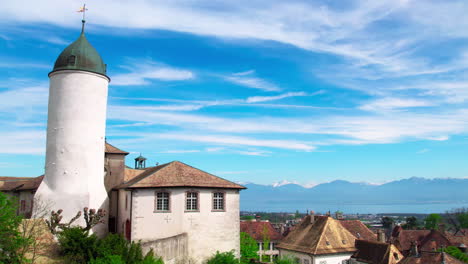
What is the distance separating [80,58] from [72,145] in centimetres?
669

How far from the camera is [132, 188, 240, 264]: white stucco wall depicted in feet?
102

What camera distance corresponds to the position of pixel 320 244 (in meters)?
48.4

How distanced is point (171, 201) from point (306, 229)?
27536 millimetres

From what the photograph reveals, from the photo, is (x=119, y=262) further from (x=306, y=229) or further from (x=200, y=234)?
(x=306, y=229)

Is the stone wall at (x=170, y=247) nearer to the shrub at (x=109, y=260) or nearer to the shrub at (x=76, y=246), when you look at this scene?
the shrub at (x=109, y=260)

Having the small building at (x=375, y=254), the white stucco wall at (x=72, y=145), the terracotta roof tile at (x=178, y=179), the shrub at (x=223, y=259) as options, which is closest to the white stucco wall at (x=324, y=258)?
the small building at (x=375, y=254)

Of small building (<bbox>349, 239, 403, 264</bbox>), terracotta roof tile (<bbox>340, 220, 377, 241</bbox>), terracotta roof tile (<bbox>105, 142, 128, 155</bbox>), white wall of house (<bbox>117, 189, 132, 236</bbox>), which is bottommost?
small building (<bbox>349, 239, 403, 264</bbox>)

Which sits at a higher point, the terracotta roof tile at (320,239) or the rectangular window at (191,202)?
the rectangular window at (191,202)

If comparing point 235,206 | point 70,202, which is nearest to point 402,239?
point 235,206

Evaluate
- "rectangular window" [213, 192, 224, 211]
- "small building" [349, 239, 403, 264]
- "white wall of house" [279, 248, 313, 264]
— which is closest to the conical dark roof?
"rectangular window" [213, 192, 224, 211]

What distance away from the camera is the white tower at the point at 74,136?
30.8 meters

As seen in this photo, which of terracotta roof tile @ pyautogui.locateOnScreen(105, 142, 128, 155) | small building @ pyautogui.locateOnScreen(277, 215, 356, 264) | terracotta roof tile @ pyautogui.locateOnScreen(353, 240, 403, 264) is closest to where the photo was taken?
terracotta roof tile @ pyautogui.locateOnScreen(105, 142, 128, 155)

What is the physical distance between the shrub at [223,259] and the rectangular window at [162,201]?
545 centimetres

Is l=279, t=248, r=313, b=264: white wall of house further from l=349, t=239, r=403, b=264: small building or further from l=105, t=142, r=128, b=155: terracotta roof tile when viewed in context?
l=105, t=142, r=128, b=155: terracotta roof tile
